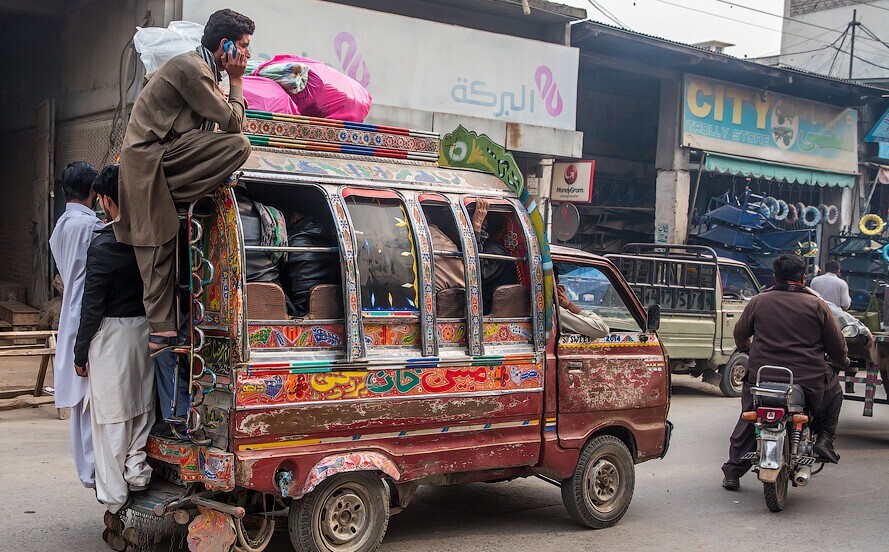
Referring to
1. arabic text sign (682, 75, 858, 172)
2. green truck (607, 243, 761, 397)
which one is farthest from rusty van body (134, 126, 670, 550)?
arabic text sign (682, 75, 858, 172)

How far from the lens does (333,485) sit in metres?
4.91

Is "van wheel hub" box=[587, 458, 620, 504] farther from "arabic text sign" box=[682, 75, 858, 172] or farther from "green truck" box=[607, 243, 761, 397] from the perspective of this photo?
"arabic text sign" box=[682, 75, 858, 172]

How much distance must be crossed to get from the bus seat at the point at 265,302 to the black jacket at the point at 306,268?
0.18 meters

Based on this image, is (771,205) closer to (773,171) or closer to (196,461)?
(773,171)

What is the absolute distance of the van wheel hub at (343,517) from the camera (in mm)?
4934

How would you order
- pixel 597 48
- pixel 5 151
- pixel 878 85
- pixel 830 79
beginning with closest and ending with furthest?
1. pixel 5 151
2. pixel 597 48
3. pixel 830 79
4. pixel 878 85

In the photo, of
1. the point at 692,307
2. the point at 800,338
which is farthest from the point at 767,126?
the point at 800,338

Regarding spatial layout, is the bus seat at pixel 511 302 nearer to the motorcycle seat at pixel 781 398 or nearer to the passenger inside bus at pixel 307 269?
the passenger inside bus at pixel 307 269

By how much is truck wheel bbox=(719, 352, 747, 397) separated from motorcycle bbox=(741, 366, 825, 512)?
18.6ft

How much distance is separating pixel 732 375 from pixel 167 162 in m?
10.0

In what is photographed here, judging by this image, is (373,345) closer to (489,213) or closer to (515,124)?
(489,213)

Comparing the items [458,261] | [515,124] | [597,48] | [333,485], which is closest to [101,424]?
[333,485]

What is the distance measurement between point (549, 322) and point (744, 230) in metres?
13.5

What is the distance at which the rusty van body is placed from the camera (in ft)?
15.1
